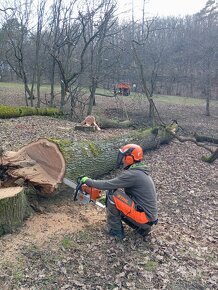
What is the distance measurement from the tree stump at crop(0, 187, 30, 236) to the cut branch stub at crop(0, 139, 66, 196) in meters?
0.54

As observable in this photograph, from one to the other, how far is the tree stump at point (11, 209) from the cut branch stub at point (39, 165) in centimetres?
54

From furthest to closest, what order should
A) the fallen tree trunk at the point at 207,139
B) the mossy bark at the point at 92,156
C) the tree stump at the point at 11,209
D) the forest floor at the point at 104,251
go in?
the fallen tree trunk at the point at 207,139
the mossy bark at the point at 92,156
the tree stump at the point at 11,209
the forest floor at the point at 104,251

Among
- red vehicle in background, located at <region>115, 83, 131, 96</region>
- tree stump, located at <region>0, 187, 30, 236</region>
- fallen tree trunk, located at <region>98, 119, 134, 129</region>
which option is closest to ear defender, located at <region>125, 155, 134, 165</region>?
tree stump, located at <region>0, 187, 30, 236</region>

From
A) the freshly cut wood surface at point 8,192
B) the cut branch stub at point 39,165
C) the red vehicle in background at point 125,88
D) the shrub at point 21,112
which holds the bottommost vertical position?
the freshly cut wood surface at point 8,192

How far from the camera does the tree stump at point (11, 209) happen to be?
4234mm

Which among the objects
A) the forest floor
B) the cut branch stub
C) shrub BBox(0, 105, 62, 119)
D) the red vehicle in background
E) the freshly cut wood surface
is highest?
the red vehicle in background

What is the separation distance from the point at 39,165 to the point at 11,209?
3.95 ft

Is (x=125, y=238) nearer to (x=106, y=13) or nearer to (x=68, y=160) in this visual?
(x=68, y=160)

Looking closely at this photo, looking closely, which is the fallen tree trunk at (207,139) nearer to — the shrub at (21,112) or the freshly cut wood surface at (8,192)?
the shrub at (21,112)

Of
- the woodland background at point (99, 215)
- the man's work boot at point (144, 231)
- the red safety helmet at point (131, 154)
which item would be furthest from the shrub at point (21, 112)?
the man's work boot at point (144, 231)

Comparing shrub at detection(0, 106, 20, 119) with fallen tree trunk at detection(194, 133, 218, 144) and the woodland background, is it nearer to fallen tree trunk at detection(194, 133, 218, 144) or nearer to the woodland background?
the woodland background

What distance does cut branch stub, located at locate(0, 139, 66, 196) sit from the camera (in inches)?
199

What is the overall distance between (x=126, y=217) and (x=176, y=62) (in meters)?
26.7

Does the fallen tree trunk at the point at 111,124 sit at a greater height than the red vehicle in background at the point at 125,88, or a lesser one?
lesser
